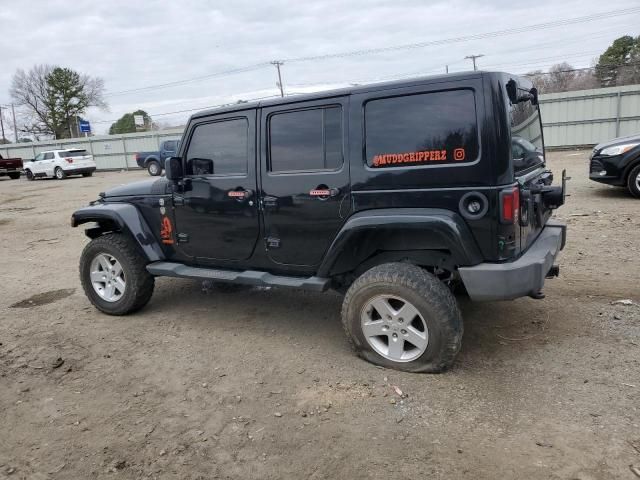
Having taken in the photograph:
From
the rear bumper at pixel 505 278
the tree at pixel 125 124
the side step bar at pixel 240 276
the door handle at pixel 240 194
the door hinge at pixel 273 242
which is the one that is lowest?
the side step bar at pixel 240 276

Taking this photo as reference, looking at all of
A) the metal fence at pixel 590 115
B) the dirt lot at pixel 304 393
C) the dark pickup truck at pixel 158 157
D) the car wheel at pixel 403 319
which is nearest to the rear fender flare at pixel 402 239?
the car wheel at pixel 403 319

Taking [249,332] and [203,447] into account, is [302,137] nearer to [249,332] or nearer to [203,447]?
[249,332]

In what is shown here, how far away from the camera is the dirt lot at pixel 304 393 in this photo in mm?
2740

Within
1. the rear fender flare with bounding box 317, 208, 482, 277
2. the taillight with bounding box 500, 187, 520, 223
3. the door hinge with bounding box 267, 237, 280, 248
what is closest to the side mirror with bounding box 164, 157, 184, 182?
the door hinge with bounding box 267, 237, 280, 248

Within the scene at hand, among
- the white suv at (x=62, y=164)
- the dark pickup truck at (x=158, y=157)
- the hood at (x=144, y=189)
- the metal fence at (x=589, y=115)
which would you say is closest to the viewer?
the hood at (x=144, y=189)

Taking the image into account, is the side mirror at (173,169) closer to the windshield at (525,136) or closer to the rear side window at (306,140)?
the rear side window at (306,140)

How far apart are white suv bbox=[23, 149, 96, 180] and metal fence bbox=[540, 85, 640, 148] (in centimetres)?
2208

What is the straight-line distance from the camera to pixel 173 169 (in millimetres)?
4520

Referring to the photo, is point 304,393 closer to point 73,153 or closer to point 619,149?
point 619,149

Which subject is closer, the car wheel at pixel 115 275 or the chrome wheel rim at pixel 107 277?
the car wheel at pixel 115 275

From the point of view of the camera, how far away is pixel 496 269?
3.27m

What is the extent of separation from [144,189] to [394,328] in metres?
2.86

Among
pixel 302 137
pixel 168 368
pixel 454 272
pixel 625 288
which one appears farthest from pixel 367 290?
pixel 625 288

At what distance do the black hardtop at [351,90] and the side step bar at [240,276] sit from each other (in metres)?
1.40
